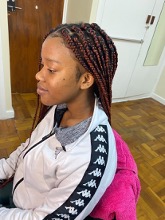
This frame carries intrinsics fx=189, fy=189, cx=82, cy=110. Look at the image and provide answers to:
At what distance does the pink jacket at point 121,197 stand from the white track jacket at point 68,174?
23 millimetres

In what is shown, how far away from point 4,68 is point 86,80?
4.39ft

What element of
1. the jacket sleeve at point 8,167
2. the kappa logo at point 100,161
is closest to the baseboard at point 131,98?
the jacket sleeve at point 8,167

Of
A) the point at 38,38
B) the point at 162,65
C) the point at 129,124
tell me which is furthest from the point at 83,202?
the point at 162,65

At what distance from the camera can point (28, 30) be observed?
2074 millimetres

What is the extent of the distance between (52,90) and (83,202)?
31 centimetres

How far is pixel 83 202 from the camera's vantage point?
47 cm

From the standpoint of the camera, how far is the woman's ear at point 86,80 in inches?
21.1

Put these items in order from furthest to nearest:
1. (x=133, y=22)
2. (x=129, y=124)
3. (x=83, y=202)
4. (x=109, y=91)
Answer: (x=129, y=124), (x=133, y=22), (x=109, y=91), (x=83, y=202)

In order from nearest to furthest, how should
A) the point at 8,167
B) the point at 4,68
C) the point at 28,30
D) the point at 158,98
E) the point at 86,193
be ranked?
the point at 86,193 → the point at 8,167 → the point at 4,68 → the point at 28,30 → the point at 158,98

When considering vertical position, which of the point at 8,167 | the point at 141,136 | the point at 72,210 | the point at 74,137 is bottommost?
the point at 141,136

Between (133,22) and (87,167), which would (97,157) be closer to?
(87,167)

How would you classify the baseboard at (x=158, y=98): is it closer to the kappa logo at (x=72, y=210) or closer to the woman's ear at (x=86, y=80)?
the woman's ear at (x=86, y=80)

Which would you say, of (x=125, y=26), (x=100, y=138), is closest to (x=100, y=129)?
(x=100, y=138)

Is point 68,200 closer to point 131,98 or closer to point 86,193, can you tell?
point 86,193
